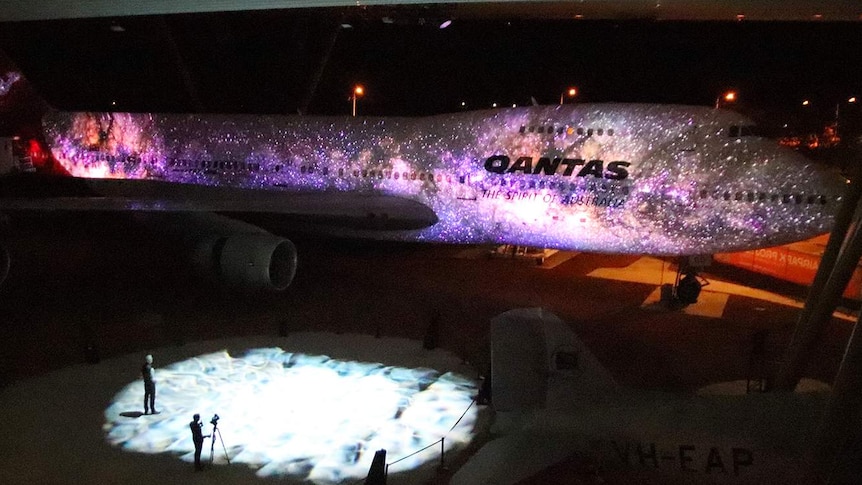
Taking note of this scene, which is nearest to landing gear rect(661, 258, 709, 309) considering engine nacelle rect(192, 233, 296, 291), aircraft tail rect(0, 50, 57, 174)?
engine nacelle rect(192, 233, 296, 291)

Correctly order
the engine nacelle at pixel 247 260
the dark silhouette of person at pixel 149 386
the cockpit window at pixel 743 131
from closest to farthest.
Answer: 1. the dark silhouette of person at pixel 149 386
2. the cockpit window at pixel 743 131
3. the engine nacelle at pixel 247 260

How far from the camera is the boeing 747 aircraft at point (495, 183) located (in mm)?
13148

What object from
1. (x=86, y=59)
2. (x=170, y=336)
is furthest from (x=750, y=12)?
(x=86, y=59)

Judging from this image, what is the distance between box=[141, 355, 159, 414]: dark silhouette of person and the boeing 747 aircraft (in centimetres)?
456

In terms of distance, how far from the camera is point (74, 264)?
19.3m

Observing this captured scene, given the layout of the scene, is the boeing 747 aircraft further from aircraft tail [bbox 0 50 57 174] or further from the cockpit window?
aircraft tail [bbox 0 50 57 174]

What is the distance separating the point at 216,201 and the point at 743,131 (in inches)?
458

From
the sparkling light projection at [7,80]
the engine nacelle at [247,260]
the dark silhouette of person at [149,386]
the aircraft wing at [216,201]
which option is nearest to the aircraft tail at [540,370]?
the dark silhouette of person at [149,386]

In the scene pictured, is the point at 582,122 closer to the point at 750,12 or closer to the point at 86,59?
the point at 750,12

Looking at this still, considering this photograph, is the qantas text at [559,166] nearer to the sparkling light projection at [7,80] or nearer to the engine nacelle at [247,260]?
the engine nacelle at [247,260]

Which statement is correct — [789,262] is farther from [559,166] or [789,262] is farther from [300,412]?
[300,412]

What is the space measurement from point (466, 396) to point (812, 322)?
5.03 m

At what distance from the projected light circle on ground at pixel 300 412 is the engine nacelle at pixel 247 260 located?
2.38 meters

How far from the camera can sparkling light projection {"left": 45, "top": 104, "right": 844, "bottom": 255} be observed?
1309 cm
